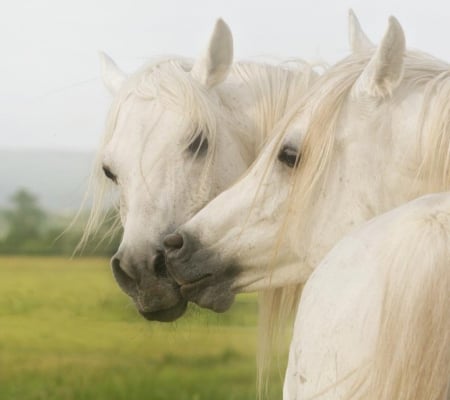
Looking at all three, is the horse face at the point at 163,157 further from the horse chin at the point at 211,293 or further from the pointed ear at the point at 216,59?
the horse chin at the point at 211,293

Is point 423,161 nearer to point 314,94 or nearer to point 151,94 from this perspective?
point 314,94

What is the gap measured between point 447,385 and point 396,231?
336mm

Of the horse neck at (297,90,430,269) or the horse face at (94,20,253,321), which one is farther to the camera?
the horse face at (94,20,253,321)

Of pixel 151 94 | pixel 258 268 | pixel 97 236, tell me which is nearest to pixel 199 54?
pixel 151 94

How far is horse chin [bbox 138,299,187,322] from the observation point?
3.96 meters

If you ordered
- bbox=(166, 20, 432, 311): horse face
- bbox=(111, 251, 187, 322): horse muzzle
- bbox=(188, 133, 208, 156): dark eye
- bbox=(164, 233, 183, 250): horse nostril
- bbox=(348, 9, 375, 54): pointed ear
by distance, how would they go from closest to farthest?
bbox=(166, 20, 432, 311): horse face → bbox=(164, 233, 183, 250): horse nostril → bbox=(111, 251, 187, 322): horse muzzle → bbox=(348, 9, 375, 54): pointed ear → bbox=(188, 133, 208, 156): dark eye

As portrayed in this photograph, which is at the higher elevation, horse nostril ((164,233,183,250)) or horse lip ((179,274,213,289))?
horse nostril ((164,233,183,250))

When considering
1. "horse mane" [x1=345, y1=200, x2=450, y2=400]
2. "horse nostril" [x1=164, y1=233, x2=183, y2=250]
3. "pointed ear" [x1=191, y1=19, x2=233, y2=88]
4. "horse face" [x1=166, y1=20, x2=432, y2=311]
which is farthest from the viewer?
"pointed ear" [x1=191, y1=19, x2=233, y2=88]

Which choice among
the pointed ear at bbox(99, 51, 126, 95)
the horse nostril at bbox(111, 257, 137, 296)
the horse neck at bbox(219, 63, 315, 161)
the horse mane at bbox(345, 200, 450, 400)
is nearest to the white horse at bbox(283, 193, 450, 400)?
the horse mane at bbox(345, 200, 450, 400)

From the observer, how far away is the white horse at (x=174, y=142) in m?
4.02

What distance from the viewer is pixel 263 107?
4449mm

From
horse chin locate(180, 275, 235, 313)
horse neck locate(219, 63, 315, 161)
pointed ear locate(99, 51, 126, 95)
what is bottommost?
Answer: horse chin locate(180, 275, 235, 313)

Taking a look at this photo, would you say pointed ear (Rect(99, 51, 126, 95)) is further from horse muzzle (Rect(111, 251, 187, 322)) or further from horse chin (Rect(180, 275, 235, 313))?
horse chin (Rect(180, 275, 235, 313))

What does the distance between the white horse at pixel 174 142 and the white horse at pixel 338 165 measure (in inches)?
21.3
